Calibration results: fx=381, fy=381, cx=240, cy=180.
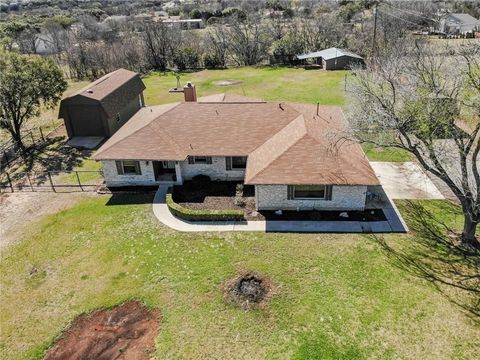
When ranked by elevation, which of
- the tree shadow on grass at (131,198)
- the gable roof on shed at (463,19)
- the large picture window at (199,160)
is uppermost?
the gable roof on shed at (463,19)

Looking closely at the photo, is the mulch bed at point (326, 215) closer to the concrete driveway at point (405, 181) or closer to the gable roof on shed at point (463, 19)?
the concrete driveway at point (405, 181)

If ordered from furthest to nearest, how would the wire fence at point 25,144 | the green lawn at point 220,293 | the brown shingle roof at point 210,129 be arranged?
the wire fence at point 25,144
the brown shingle roof at point 210,129
the green lawn at point 220,293

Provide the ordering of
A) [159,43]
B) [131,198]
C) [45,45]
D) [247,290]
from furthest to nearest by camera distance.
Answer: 1. [45,45]
2. [159,43]
3. [131,198]
4. [247,290]

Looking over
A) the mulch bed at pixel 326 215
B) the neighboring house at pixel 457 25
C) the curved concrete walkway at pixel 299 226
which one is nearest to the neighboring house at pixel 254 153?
the mulch bed at pixel 326 215

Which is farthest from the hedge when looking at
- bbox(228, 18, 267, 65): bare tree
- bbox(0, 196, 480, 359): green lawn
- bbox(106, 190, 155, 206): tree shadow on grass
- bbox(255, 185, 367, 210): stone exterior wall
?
bbox(228, 18, 267, 65): bare tree

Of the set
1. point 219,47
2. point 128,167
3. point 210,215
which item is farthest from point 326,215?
point 219,47

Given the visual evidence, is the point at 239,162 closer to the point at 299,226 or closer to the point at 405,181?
the point at 299,226

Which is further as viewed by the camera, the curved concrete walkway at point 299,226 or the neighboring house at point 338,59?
the neighboring house at point 338,59
